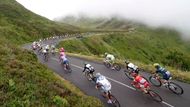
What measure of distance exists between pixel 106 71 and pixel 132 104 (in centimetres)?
1105

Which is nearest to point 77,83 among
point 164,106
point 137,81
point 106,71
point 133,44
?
point 106,71

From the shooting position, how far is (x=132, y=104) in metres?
19.7

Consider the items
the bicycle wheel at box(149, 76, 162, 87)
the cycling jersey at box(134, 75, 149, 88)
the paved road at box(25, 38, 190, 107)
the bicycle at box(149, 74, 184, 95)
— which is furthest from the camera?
the bicycle wheel at box(149, 76, 162, 87)

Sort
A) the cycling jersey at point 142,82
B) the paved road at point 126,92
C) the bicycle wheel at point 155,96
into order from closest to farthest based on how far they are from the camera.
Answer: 1. the paved road at point 126,92
2. the bicycle wheel at point 155,96
3. the cycling jersey at point 142,82

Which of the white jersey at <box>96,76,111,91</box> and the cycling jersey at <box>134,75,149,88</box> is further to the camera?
the cycling jersey at <box>134,75,149,88</box>

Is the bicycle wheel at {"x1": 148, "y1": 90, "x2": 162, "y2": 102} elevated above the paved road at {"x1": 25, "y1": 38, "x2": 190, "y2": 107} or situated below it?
above

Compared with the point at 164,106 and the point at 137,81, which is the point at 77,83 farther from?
the point at 164,106

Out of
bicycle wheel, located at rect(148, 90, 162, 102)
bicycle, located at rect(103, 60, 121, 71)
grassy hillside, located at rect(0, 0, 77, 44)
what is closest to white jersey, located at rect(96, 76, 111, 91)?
bicycle wheel, located at rect(148, 90, 162, 102)

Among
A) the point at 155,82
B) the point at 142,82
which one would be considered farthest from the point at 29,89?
the point at 155,82

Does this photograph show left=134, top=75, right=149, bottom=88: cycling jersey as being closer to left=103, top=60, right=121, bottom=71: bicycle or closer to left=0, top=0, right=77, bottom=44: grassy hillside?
left=103, top=60, right=121, bottom=71: bicycle

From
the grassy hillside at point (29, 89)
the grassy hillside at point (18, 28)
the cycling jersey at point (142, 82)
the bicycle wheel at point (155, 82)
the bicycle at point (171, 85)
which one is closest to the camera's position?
the grassy hillside at point (29, 89)

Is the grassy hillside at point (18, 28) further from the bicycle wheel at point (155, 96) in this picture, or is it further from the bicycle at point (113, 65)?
the bicycle wheel at point (155, 96)

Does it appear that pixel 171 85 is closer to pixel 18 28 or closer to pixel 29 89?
pixel 29 89

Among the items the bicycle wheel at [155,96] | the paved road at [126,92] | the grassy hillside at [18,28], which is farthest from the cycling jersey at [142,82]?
the grassy hillside at [18,28]
